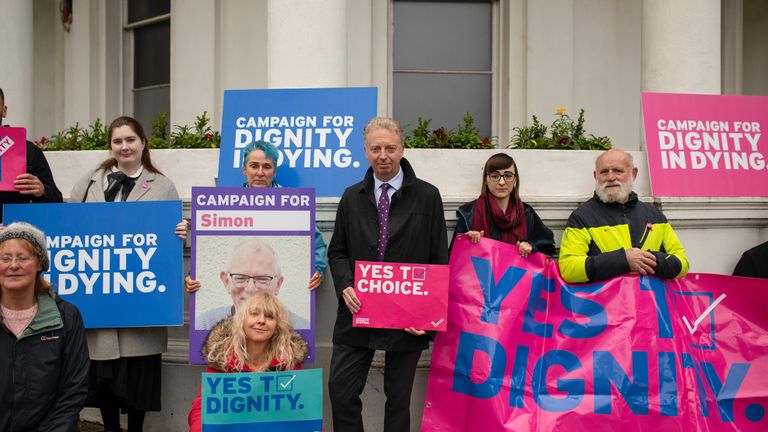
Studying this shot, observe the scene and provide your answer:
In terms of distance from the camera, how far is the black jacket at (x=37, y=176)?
476 centimetres

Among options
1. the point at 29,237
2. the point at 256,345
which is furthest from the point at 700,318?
the point at 29,237

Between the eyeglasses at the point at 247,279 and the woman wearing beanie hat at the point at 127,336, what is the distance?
0.52m

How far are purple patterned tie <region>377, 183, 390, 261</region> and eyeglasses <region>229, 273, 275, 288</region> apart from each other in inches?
26.2

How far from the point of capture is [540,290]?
15.1ft

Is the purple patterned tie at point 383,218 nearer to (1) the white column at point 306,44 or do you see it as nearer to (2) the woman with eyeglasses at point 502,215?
(2) the woman with eyeglasses at point 502,215

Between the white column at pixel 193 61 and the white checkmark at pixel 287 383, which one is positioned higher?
the white column at pixel 193 61

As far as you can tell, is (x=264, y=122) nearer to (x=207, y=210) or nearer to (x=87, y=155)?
(x=207, y=210)

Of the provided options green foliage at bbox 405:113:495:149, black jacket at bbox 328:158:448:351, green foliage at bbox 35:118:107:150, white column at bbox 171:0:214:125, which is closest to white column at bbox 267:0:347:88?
green foliage at bbox 405:113:495:149

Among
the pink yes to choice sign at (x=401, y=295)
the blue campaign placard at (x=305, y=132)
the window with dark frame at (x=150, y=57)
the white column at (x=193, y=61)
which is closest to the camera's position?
the pink yes to choice sign at (x=401, y=295)

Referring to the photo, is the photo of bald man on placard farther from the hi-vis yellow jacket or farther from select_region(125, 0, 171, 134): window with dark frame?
select_region(125, 0, 171, 134): window with dark frame

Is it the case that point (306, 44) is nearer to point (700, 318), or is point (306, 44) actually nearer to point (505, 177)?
point (505, 177)

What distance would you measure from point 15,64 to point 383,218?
4.63 meters

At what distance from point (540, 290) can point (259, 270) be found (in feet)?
5.47

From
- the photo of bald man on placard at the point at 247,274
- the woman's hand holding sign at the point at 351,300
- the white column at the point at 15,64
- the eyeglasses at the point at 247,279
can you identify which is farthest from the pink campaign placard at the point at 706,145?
the white column at the point at 15,64
